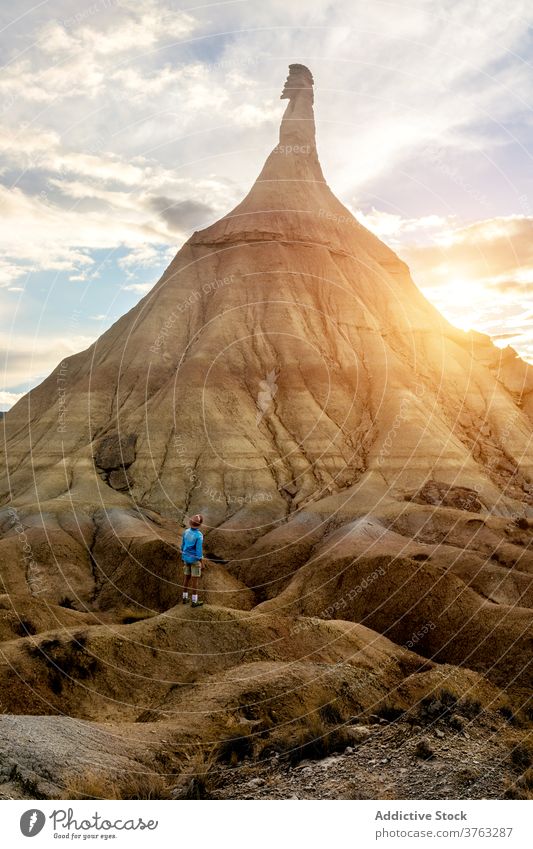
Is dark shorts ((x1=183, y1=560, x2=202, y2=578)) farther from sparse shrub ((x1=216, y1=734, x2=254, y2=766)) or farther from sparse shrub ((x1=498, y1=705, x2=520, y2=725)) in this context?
sparse shrub ((x1=498, y1=705, x2=520, y2=725))

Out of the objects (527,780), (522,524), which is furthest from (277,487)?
(527,780)

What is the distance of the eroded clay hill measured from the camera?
54.8 ft

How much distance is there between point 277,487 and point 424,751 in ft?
133

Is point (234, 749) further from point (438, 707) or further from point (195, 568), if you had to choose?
point (195, 568)

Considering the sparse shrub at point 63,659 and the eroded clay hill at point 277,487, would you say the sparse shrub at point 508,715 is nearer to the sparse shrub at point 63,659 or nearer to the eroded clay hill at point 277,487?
the eroded clay hill at point 277,487

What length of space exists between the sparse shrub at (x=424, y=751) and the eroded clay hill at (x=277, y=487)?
2779 millimetres

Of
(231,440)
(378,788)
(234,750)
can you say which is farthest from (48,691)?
(231,440)

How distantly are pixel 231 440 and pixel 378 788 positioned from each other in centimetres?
4452

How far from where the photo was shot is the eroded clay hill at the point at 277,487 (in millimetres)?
16703

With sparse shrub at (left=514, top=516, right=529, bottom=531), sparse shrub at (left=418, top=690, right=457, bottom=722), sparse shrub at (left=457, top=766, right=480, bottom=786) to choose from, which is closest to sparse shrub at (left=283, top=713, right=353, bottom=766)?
sparse shrub at (left=418, top=690, right=457, bottom=722)

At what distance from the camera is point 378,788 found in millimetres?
9438

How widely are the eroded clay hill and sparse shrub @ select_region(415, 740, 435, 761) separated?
2.78 m

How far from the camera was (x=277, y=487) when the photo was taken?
51.0 m
